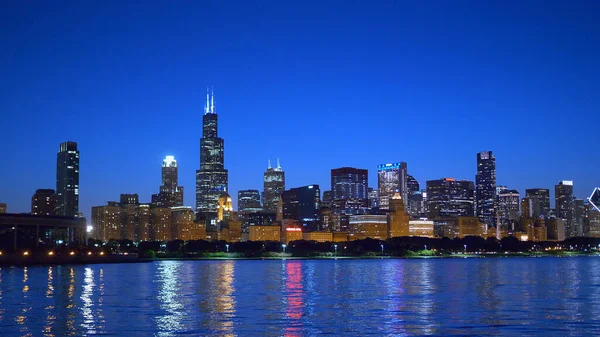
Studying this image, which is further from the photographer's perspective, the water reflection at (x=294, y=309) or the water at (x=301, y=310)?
the water at (x=301, y=310)

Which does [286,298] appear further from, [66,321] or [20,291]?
[20,291]

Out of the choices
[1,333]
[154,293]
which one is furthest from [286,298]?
[1,333]

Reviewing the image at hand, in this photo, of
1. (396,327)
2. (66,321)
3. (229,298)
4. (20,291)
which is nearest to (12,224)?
(20,291)

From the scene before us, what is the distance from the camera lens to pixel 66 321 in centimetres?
4750

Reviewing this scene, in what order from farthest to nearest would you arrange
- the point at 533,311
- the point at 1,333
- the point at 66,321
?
the point at 533,311, the point at 66,321, the point at 1,333

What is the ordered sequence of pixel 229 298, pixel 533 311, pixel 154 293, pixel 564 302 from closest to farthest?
pixel 533 311 → pixel 564 302 → pixel 229 298 → pixel 154 293

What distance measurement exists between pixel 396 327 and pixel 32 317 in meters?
23.7

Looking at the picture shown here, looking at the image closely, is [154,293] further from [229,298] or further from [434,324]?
[434,324]

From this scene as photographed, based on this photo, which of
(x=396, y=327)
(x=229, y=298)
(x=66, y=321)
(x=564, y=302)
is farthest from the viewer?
(x=229, y=298)

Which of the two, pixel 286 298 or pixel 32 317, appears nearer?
pixel 32 317

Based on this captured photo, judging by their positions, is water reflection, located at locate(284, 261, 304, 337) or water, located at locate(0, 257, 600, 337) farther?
water, located at locate(0, 257, 600, 337)

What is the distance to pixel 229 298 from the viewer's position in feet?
214

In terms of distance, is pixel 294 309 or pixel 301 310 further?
pixel 294 309

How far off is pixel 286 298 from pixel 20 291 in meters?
27.2
